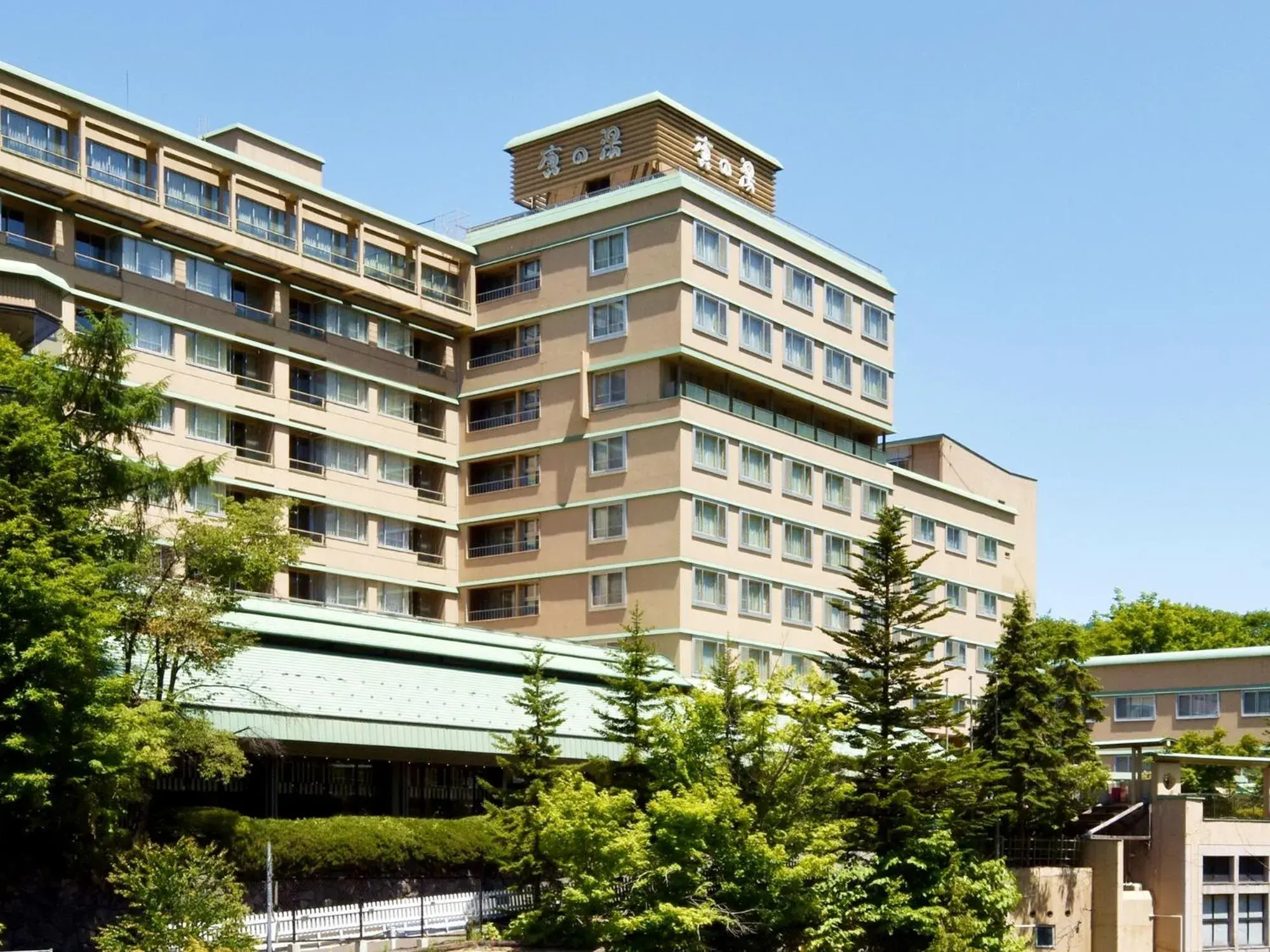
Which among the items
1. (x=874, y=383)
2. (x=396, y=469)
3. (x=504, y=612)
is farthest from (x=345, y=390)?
(x=874, y=383)

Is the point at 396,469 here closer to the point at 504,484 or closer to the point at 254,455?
Answer: the point at 504,484

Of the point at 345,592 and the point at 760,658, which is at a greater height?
the point at 345,592

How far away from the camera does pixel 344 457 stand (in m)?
75.8

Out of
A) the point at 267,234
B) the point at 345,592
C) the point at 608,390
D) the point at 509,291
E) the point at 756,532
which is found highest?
the point at 267,234

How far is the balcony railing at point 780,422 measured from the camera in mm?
76688

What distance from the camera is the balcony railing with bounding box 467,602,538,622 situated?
257 feet

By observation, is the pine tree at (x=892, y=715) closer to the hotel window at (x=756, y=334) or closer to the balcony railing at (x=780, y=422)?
the balcony railing at (x=780, y=422)

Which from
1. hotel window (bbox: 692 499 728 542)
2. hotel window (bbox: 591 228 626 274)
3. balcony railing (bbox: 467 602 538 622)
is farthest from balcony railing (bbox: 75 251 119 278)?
hotel window (bbox: 692 499 728 542)

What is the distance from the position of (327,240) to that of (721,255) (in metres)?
17.3

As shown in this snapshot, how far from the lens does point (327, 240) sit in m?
74.6

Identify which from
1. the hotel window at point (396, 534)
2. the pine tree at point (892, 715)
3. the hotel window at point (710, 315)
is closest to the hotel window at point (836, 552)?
the hotel window at point (710, 315)

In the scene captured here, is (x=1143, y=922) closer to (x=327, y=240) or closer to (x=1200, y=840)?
(x=1200, y=840)

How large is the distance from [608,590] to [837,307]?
1980 centimetres

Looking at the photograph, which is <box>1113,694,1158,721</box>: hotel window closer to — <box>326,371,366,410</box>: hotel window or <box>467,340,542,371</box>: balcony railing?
<box>467,340,542,371</box>: balcony railing
